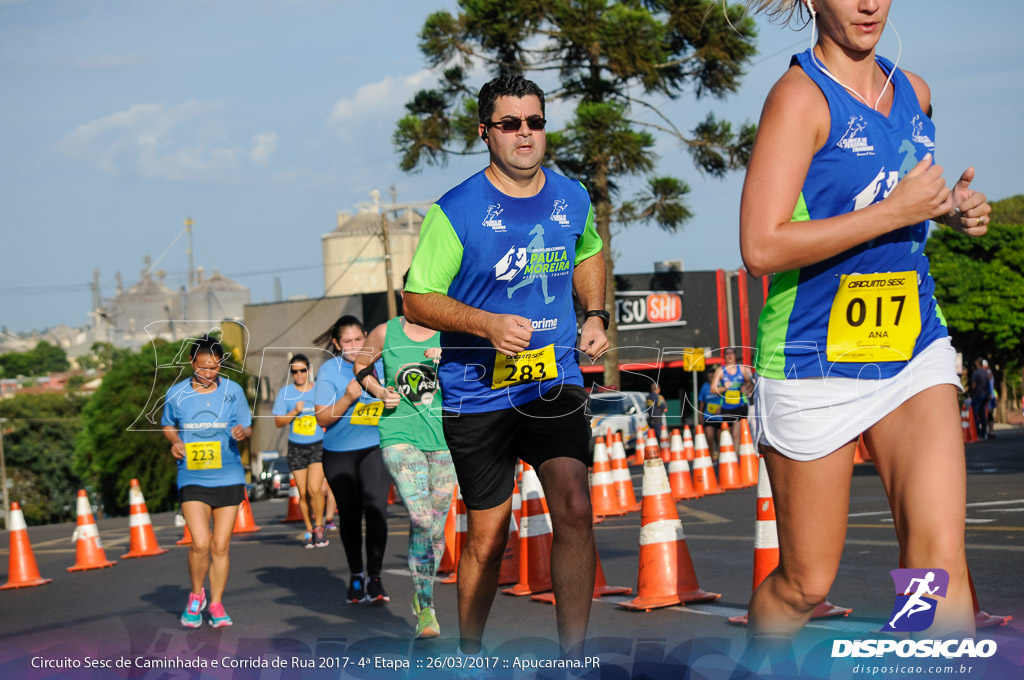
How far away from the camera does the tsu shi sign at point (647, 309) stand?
151 feet

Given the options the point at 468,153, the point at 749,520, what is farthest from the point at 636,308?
the point at 749,520

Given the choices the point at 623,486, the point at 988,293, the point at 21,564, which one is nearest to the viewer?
the point at 21,564

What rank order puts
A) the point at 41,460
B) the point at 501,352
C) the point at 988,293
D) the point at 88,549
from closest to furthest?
1. the point at 501,352
2. the point at 88,549
3. the point at 988,293
4. the point at 41,460

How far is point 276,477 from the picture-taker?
3772 cm

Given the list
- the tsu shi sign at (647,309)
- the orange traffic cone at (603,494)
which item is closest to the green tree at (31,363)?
the tsu shi sign at (647,309)

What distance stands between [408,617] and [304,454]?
5264mm

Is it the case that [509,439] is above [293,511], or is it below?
above

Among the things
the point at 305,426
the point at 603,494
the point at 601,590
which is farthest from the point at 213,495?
the point at 603,494

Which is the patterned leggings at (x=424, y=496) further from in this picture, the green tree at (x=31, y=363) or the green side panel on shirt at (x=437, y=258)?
the green tree at (x=31, y=363)

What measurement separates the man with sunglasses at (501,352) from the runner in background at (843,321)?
1176mm

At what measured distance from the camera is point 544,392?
4.58 metres

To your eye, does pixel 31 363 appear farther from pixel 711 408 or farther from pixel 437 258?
pixel 437 258

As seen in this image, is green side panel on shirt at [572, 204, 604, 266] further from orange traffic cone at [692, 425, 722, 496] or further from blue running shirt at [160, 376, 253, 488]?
orange traffic cone at [692, 425, 722, 496]

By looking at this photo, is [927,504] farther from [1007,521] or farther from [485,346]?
[1007,521]
